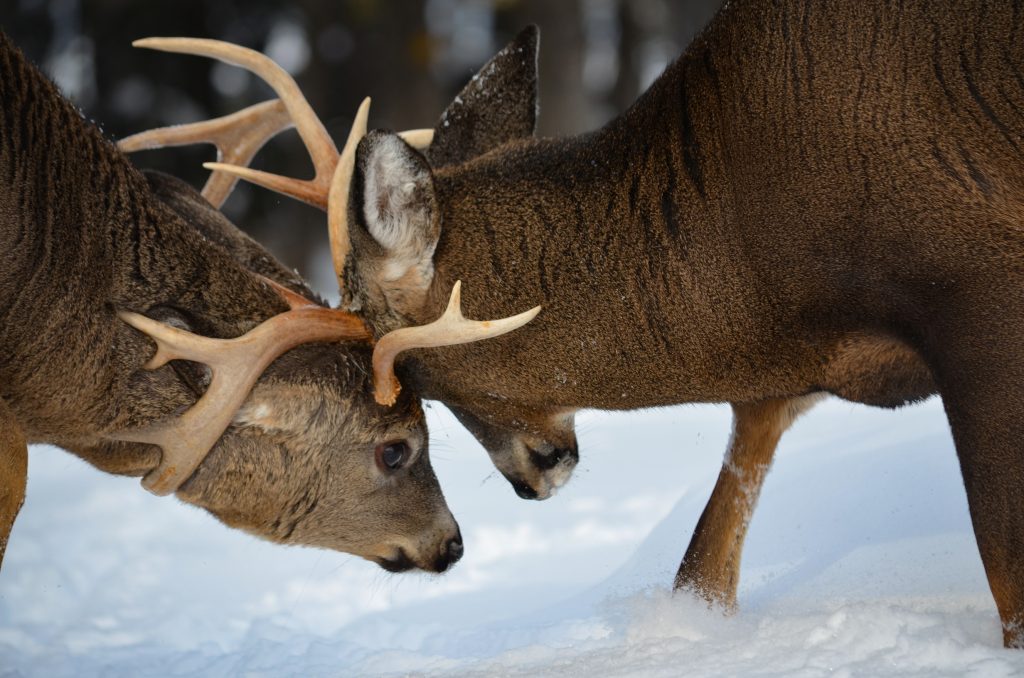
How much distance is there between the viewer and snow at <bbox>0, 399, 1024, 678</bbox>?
14.0 ft

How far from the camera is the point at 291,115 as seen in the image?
5426mm

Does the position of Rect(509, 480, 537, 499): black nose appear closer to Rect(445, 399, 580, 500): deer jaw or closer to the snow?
Rect(445, 399, 580, 500): deer jaw

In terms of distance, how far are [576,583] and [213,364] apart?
218cm

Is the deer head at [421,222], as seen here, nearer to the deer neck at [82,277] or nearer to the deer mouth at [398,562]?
the deer neck at [82,277]

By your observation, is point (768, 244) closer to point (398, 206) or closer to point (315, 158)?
point (398, 206)

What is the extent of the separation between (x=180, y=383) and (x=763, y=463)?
2332 mm

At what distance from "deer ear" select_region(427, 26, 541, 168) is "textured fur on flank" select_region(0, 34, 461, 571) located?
33.5 inches

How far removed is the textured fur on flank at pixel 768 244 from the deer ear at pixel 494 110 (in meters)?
0.27

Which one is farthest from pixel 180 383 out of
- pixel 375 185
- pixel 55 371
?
pixel 375 185

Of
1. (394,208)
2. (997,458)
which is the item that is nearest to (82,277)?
(394,208)

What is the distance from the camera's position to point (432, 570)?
5.53 meters

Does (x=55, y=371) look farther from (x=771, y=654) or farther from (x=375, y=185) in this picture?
(x=771, y=654)

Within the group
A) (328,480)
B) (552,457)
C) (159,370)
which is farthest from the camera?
(552,457)

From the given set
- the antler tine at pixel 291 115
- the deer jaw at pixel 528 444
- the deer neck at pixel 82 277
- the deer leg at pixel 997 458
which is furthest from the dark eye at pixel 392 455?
the deer leg at pixel 997 458
